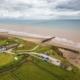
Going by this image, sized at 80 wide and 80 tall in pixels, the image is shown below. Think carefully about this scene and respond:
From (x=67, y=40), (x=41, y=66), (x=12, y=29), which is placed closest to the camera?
(x=41, y=66)

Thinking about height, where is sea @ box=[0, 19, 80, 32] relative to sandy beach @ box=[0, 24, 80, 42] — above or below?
above

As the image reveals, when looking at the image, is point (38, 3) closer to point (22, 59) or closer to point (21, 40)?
A: point (21, 40)

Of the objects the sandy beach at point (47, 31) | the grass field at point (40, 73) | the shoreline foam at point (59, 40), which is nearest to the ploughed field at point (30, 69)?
the grass field at point (40, 73)

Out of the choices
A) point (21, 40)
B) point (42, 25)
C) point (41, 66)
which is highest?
point (42, 25)

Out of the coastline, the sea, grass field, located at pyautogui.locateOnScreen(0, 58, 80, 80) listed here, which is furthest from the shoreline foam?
grass field, located at pyautogui.locateOnScreen(0, 58, 80, 80)

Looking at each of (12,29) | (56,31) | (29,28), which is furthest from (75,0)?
(12,29)

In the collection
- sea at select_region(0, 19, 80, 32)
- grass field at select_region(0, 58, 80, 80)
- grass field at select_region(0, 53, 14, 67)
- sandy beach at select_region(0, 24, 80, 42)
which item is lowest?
grass field at select_region(0, 58, 80, 80)

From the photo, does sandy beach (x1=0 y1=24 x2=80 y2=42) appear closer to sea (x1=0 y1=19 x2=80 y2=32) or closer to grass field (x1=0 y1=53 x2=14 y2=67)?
sea (x1=0 y1=19 x2=80 y2=32)

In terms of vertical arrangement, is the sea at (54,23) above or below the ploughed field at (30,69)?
above

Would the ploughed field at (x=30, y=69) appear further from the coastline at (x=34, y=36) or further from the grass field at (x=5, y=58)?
the coastline at (x=34, y=36)

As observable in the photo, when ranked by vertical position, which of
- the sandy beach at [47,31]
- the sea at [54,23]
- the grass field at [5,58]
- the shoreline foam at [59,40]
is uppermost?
the sea at [54,23]

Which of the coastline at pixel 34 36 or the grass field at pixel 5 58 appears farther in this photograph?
the coastline at pixel 34 36
